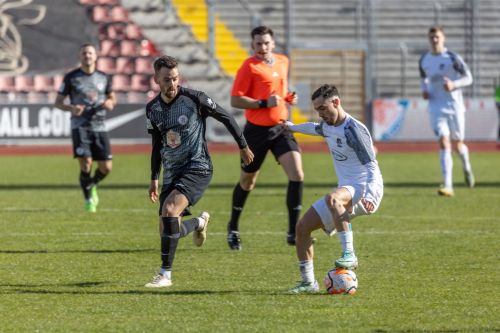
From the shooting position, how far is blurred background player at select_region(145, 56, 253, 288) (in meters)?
9.30

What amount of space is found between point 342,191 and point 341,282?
0.72 meters

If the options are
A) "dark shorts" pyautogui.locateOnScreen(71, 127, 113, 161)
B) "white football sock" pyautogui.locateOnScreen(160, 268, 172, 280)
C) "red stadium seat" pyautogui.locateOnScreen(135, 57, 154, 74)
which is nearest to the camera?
"white football sock" pyautogui.locateOnScreen(160, 268, 172, 280)

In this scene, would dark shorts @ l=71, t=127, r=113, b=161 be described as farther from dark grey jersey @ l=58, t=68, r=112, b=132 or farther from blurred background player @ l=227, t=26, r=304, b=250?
blurred background player @ l=227, t=26, r=304, b=250

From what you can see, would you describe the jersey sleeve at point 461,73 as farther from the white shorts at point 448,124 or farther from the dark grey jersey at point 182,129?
the dark grey jersey at point 182,129

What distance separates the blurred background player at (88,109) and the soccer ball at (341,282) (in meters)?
7.38

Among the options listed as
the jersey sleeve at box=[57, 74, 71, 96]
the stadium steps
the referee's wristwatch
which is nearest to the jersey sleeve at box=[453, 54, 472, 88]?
the jersey sleeve at box=[57, 74, 71, 96]

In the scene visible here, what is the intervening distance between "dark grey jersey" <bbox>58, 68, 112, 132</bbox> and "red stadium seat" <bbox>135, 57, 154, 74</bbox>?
62.4ft

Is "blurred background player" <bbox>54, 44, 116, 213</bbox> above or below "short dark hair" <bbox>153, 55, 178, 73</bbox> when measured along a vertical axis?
below

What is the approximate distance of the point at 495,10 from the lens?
123 ft

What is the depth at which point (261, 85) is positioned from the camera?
1198cm

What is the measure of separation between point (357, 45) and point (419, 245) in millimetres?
22866

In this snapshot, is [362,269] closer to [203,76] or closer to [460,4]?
[203,76]

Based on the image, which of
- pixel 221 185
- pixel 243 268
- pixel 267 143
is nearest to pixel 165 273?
pixel 243 268

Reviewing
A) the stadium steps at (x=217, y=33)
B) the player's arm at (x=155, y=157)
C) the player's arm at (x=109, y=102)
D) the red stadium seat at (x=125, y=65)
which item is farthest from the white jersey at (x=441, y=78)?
the red stadium seat at (x=125, y=65)
